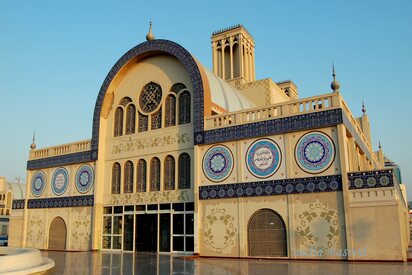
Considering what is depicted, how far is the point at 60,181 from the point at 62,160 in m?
1.25

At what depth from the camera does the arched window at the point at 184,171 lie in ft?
61.9

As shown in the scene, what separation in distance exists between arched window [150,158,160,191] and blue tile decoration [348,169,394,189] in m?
9.42

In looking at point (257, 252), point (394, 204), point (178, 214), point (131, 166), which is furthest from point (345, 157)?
point (131, 166)

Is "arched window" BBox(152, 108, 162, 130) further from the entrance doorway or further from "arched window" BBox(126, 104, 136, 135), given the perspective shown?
the entrance doorway

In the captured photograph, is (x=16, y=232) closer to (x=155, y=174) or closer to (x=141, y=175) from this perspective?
(x=141, y=175)

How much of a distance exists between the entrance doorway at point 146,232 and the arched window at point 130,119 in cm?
472

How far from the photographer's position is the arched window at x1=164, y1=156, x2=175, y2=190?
63.5 feet

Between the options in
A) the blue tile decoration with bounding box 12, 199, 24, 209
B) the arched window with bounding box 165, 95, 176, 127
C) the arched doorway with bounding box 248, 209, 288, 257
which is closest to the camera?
the arched doorway with bounding box 248, 209, 288, 257

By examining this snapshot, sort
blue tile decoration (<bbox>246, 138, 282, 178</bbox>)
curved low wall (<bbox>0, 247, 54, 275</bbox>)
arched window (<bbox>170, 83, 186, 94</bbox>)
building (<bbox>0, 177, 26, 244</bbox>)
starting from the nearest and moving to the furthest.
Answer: curved low wall (<bbox>0, 247, 54, 275</bbox>), blue tile decoration (<bbox>246, 138, 282, 178</bbox>), arched window (<bbox>170, 83, 186, 94</bbox>), building (<bbox>0, 177, 26, 244</bbox>)

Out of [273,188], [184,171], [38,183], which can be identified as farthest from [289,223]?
[38,183]

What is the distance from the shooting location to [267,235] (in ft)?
51.8

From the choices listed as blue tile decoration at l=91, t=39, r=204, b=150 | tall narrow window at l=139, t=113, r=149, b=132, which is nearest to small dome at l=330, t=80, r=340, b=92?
blue tile decoration at l=91, t=39, r=204, b=150

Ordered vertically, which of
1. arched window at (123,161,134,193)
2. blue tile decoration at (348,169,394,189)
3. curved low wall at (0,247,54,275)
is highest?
arched window at (123,161,134,193)

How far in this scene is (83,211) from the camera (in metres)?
22.0
